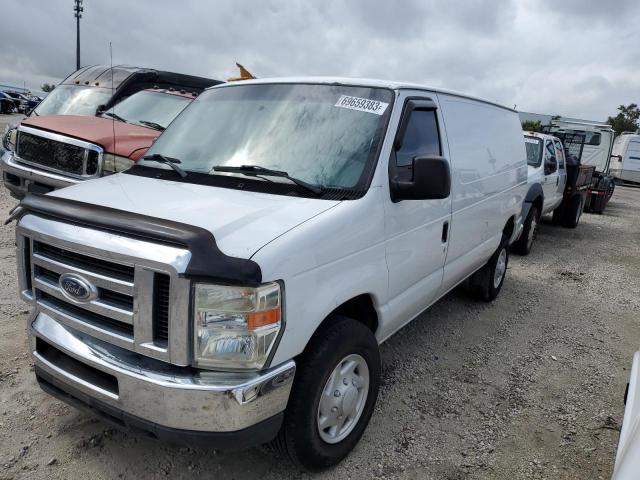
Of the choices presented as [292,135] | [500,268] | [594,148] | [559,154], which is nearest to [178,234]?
[292,135]

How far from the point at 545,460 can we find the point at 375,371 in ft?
3.93

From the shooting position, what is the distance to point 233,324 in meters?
2.06

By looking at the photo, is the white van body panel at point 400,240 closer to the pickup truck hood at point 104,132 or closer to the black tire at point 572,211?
the pickup truck hood at point 104,132

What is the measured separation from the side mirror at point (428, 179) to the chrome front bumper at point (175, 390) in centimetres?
122

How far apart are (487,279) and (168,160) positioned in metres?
3.76

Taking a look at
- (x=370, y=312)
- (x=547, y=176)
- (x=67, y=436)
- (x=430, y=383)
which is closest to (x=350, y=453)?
(x=370, y=312)

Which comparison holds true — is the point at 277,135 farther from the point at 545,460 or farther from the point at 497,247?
the point at 497,247

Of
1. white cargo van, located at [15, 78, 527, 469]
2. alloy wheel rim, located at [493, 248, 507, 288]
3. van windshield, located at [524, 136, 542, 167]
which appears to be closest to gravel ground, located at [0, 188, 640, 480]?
alloy wheel rim, located at [493, 248, 507, 288]

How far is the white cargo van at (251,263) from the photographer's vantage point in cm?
206

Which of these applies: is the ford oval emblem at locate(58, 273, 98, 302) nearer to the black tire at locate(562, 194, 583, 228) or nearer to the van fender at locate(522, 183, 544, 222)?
the van fender at locate(522, 183, 544, 222)

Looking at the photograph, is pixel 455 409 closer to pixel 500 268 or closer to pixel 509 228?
pixel 500 268

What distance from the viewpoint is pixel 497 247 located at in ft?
17.3

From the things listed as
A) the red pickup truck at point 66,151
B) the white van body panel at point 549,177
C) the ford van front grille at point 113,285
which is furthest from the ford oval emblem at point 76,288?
the white van body panel at point 549,177

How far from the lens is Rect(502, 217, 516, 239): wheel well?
18.4 ft
